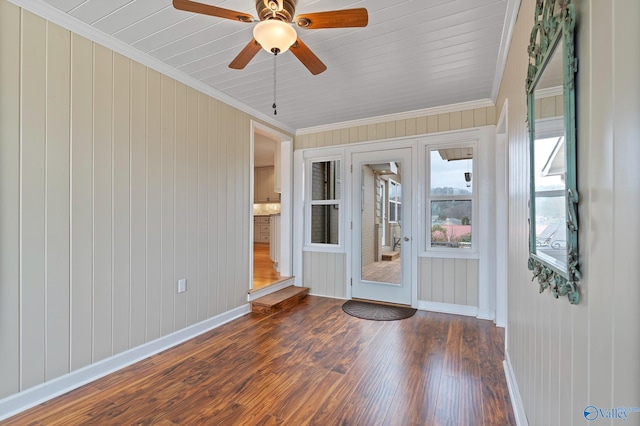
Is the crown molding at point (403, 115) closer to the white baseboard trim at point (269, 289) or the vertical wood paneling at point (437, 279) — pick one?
the vertical wood paneling at point (437, 279)

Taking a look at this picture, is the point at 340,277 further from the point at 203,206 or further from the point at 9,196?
the point at 9,196

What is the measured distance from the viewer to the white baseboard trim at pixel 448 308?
361 cm

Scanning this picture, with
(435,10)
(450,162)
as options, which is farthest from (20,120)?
(450,162)

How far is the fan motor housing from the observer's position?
1821mm

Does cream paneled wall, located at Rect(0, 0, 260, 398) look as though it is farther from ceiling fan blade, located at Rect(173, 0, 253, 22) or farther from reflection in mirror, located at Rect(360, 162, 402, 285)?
reflection in mirror, located at Rect(360, 162, 402, 285)

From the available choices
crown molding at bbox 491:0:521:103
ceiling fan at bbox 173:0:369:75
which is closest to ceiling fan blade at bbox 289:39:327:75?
ceiling fan at bbox 173:0:369:75

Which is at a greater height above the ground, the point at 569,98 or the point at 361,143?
the point at 361,143

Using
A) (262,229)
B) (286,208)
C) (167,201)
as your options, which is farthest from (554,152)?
(262,229)

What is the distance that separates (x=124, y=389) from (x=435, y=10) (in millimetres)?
3425

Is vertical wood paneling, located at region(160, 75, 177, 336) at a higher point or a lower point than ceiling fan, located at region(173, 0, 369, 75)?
lower

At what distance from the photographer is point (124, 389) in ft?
6.92

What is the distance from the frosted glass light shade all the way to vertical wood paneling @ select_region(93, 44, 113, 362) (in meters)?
1.38

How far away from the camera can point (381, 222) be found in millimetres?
4195

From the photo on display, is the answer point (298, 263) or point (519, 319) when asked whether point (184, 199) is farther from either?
point (519, 319)
